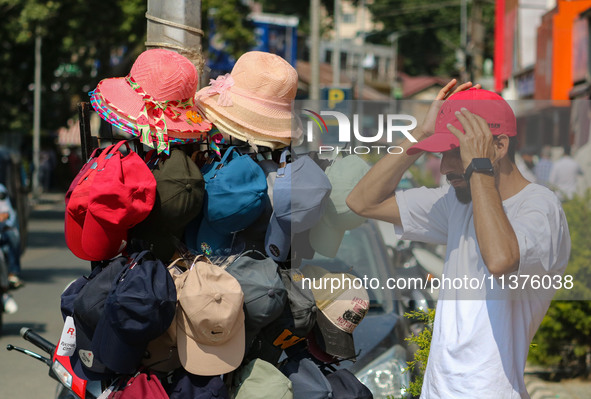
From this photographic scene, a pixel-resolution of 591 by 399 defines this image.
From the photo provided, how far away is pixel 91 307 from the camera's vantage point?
120 inches

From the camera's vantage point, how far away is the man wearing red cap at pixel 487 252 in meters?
2.72

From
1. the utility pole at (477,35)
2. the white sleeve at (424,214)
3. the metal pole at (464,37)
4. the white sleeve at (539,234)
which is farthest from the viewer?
the utility pole at (477,35)

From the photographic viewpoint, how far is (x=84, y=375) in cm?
328

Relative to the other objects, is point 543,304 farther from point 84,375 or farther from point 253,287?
point 84,375

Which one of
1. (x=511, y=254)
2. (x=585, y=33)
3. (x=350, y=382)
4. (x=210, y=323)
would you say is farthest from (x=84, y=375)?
(x=585, y=33)

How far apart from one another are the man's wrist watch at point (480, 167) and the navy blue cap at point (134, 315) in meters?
1.13

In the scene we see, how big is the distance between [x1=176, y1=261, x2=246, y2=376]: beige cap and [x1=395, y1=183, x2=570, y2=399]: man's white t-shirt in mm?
726

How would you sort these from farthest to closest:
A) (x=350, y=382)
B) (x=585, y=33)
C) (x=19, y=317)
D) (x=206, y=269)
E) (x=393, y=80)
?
(x=393, y=80), (x=585, y=33), (x=19, y=317), (x=350, y=382), (x=206, y=269)

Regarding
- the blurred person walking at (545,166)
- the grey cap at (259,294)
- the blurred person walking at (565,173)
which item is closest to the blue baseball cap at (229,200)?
the grey cap at (259,294)

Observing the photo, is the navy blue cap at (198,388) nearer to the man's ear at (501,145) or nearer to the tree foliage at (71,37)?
the man's ear at (501,145)

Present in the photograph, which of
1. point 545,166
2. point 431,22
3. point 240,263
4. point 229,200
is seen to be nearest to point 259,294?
point 240,263

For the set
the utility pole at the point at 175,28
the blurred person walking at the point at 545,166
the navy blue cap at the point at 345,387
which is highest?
the utility pole at the point at 175,28

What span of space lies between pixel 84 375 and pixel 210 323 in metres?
0.62

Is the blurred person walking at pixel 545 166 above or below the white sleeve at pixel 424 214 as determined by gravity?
below
